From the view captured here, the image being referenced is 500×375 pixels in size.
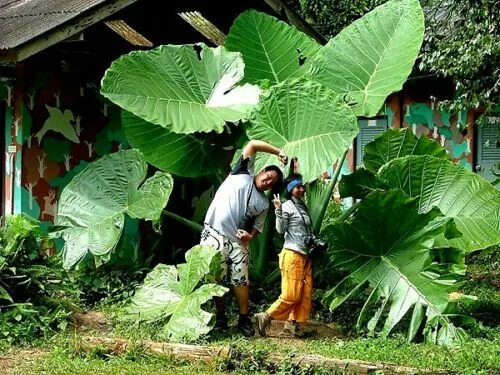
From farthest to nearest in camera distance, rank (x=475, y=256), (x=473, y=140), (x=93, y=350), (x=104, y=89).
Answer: (x=473, y=140) → (x=475, y=256) → (x=104, y=89) → (x=93, y=350)

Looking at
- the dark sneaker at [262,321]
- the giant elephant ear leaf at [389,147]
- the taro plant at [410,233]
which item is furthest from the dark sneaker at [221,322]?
Result: the giant elephant ear leaf at [389,147]

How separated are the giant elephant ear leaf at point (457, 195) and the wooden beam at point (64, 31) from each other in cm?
289

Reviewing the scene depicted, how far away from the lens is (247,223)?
6.81 m

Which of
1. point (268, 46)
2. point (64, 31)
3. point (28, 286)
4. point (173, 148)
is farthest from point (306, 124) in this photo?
point (28, 286)

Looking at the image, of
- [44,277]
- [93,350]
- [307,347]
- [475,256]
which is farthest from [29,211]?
[475,256]

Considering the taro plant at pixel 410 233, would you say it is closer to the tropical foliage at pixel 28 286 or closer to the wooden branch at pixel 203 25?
the tropical foliage at pixel 28 286

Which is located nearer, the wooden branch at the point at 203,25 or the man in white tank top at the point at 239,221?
the man in white tank top at the point at 239,221

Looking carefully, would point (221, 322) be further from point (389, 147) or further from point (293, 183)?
point (389, 147)

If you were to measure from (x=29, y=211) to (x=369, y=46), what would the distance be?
340cm

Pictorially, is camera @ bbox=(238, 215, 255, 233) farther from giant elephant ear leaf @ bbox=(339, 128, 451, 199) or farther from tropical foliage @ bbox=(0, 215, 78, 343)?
tropical foliage @ bbox=(0, 215, 78, 343)

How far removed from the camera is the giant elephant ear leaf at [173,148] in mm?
7828

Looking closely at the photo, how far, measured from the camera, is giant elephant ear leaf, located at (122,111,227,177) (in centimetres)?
783

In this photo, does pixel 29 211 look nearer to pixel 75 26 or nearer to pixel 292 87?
pixel 75 26

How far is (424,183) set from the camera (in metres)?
7.14
